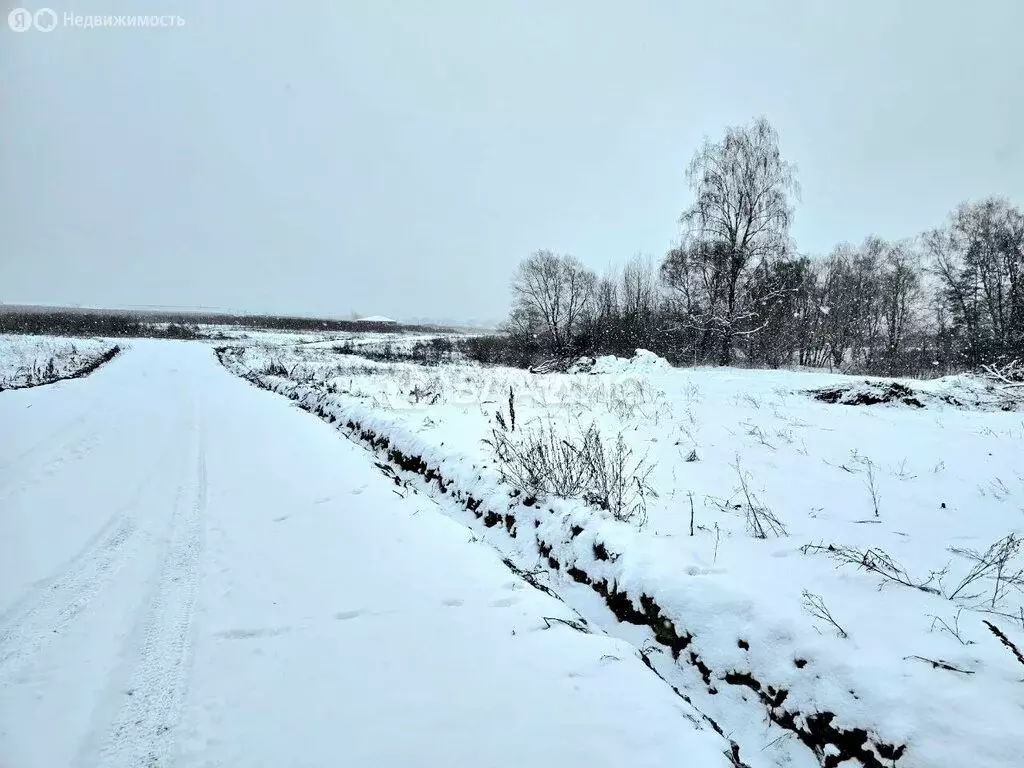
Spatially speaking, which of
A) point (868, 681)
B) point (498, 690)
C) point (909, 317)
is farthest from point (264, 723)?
point (909, 317)

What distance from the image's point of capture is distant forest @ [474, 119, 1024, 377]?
21.4 m

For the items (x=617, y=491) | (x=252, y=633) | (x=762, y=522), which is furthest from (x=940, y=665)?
(x=252, y=633)

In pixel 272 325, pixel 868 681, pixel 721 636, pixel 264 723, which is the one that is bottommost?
pixel 264 723

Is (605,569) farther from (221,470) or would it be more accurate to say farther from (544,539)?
(221,470)

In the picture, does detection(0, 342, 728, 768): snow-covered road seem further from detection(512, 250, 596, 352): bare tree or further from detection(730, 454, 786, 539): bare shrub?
detection(512, 250, 596, 352): bare tree

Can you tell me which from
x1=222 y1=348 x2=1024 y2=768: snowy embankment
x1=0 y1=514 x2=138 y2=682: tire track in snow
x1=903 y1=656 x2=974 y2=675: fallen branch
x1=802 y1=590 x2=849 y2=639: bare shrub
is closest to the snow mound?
x1=222 y1=348 x2=1024 y2=768: snowy embankment

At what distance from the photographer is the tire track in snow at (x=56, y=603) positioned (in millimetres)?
2699

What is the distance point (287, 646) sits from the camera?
283 centimetres

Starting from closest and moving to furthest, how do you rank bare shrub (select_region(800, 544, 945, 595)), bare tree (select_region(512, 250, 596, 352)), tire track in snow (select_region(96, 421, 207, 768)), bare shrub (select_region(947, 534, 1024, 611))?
tire track in snow (select_region(96, 421, 207, 768)), bare shrub (select_region(947, 534, 1024, 611)), bare shrub (select_region(800, 544, 945, 595)), bare tree (select_region(512, 250, 596, 352))

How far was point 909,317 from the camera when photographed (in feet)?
124

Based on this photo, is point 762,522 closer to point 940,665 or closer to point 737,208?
point 940,665

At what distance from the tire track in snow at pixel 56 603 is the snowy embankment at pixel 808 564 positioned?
3262 millimetres

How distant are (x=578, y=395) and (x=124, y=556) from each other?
955cm

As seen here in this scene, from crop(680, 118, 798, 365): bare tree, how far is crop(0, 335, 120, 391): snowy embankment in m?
26.9
